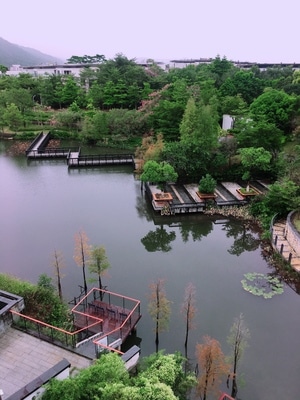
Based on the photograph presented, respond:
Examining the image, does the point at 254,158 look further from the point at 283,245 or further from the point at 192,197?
the point at 283,245

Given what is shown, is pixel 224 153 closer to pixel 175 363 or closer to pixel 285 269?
pixel 285 269

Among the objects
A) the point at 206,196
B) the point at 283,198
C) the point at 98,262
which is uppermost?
the point at 283,198

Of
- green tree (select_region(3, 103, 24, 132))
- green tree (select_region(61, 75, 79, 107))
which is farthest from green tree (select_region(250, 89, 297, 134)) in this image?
green tree (select_region(61, 75, 79, 107))

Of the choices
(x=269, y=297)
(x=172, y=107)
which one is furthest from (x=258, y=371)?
(x=172, y=107)

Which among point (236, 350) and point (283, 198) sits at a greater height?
point (283, 198)

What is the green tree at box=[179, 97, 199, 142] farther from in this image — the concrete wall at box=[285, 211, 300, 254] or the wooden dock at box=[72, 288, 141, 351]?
the wooden dock at box=[72, 288, 141, 351]

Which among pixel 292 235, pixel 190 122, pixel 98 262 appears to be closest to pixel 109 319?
pixel 98 262
